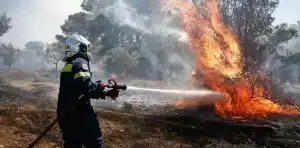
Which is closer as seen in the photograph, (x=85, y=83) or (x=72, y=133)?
(x=85, y=83)

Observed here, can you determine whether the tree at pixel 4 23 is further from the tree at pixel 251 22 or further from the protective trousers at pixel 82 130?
the protective trousers at pixel 82 130

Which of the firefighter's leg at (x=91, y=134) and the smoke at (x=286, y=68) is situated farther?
the smoke at (x=286, y=68)

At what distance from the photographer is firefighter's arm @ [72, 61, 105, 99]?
14.2 feet

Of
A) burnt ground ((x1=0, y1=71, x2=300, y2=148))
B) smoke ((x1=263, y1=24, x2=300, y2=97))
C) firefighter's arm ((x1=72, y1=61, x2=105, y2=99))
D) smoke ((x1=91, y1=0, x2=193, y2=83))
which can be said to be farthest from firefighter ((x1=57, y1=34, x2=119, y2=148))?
smoke ((x1=91, y1=0, x2=193, y2=83))

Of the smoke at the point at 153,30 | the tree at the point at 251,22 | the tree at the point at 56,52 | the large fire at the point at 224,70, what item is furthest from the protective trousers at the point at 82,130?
the tree at the point at 56,52

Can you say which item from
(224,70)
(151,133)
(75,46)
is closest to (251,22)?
(224,70)

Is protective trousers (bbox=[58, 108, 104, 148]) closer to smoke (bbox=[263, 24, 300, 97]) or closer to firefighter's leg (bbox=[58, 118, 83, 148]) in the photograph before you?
firefighter's leg (bbox=[58, 118, 83, 148])

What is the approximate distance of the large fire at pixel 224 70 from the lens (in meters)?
15.7

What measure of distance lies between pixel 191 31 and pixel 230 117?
35.7ft

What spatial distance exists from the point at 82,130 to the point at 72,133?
0.62ft

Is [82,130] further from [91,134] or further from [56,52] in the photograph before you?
[56,52]

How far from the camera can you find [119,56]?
133 feet

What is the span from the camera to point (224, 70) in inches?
697

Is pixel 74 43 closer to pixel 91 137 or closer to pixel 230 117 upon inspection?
pixel 91 137
